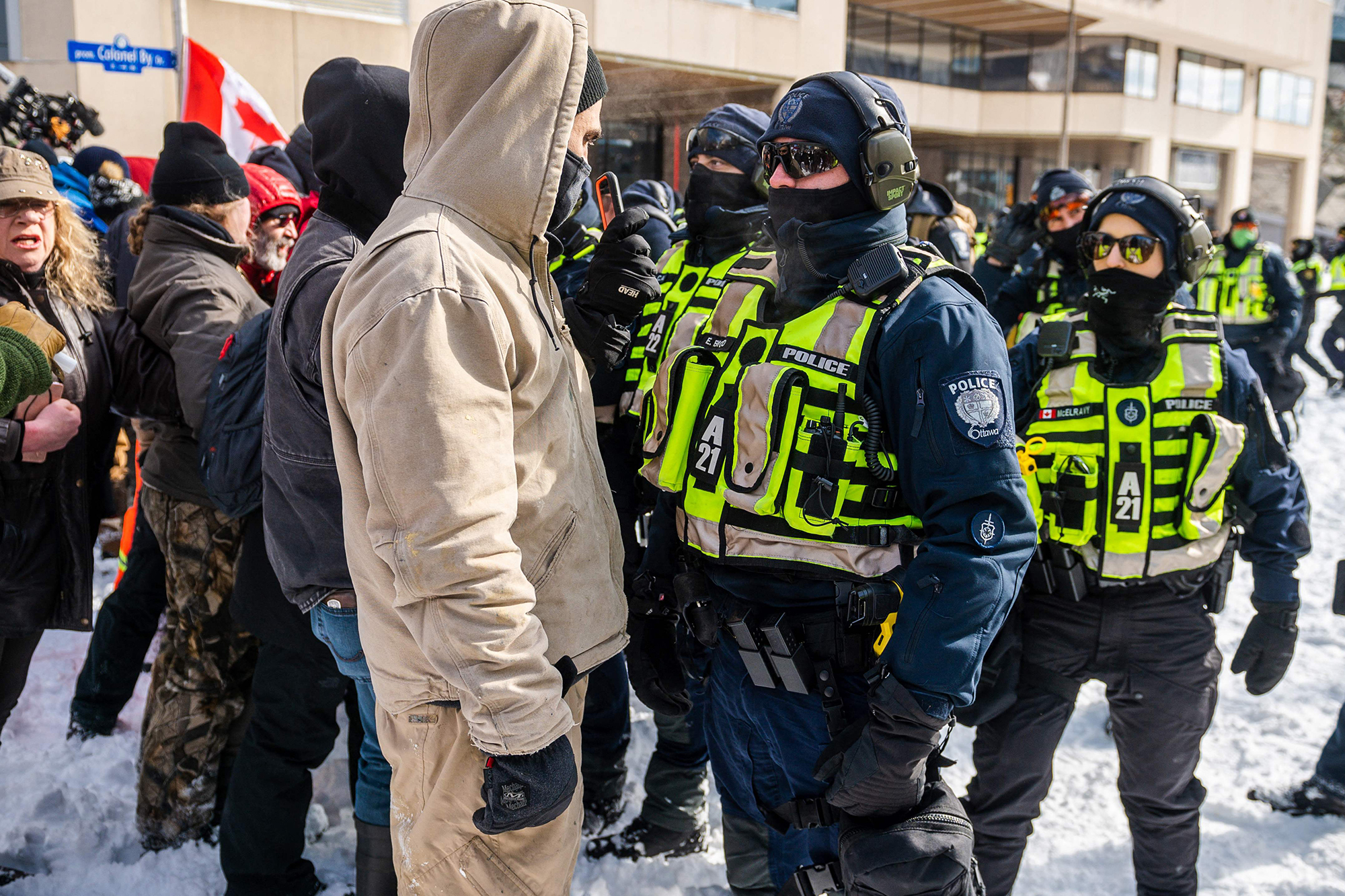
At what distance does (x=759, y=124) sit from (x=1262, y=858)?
2.99m

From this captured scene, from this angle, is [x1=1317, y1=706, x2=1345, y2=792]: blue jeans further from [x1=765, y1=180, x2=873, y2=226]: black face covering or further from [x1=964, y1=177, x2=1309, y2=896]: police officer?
[x1=765, y1=180, x2=873, y2=226]: black face covering

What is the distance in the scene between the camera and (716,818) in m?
3.47

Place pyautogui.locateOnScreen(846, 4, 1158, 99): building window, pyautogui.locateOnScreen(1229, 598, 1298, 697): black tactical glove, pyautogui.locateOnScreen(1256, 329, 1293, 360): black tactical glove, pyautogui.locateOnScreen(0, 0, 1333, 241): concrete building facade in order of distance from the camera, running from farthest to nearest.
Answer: pyautogui.locateOnScreen(846, 4, 1158, 99): building window, pyautogui.locateOnScreen(0, 0, 1333, 241): concrete building facade, pyautogui.locateOnScreen(1256, 329, 1293, 360): black tactical glove, pyautogui.locateOnScreen(1229, 598, 1298, 697): black tactical glove

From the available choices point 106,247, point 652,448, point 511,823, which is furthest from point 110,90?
point 511,823

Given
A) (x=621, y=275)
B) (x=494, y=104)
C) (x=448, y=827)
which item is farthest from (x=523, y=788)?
(x=621, y=275)

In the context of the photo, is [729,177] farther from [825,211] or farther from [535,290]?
[535,290]

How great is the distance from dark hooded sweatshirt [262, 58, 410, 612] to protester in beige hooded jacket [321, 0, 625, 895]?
359 mm

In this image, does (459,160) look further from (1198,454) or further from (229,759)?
(229,759)

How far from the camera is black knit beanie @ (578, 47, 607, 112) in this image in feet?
6.87

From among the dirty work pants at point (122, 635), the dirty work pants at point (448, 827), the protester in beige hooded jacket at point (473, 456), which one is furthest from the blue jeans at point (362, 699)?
the dirty work pants at point (122, 635)

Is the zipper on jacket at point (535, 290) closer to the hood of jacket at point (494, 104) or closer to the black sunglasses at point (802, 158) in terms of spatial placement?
the hood of jacket at point (494, 104)

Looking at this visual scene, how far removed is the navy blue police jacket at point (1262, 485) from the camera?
8.82 ft

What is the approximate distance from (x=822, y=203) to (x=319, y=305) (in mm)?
1117

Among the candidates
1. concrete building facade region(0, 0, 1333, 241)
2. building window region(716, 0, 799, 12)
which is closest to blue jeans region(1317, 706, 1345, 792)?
concrete building facade region(0, 0, 1333, 241)
